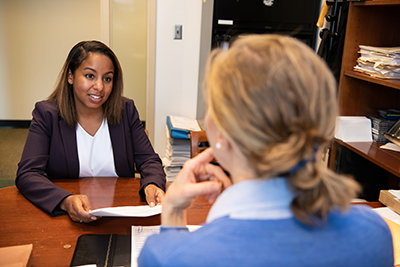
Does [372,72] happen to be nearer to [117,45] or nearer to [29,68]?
[117,45]

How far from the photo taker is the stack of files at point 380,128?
215 centimetres

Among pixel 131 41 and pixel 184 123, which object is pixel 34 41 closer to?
pixel 131 41

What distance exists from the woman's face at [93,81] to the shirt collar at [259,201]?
133cm

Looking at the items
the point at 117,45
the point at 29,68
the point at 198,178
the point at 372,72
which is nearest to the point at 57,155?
the point at 198,178

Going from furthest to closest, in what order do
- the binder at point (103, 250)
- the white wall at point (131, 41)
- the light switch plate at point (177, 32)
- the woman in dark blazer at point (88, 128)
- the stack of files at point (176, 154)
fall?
the white wall at point (131, 41), the light switch plate at point (177, 32), the stack of files at point (176, 154), the woman in dark blazer at point (88, 128), the binder at point (103, 250)

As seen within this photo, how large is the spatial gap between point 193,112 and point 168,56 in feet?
1.92

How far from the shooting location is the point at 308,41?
3.42 m

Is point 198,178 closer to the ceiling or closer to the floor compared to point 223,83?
closer to the floor

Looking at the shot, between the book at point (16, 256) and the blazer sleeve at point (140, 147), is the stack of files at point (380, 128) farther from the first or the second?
A: the book at point (16, 256)

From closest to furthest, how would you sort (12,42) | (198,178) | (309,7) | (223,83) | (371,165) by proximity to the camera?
(223,83) < (198,178) < (371,165) < (309,7) < (12,42)

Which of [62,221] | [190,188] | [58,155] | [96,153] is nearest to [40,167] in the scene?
[58,155]

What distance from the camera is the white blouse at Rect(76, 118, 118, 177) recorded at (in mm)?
1804

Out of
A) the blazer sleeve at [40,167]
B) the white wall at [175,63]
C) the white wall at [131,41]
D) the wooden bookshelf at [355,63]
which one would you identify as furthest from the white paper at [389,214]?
the white wall at [131,41]

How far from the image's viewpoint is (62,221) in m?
1.27
